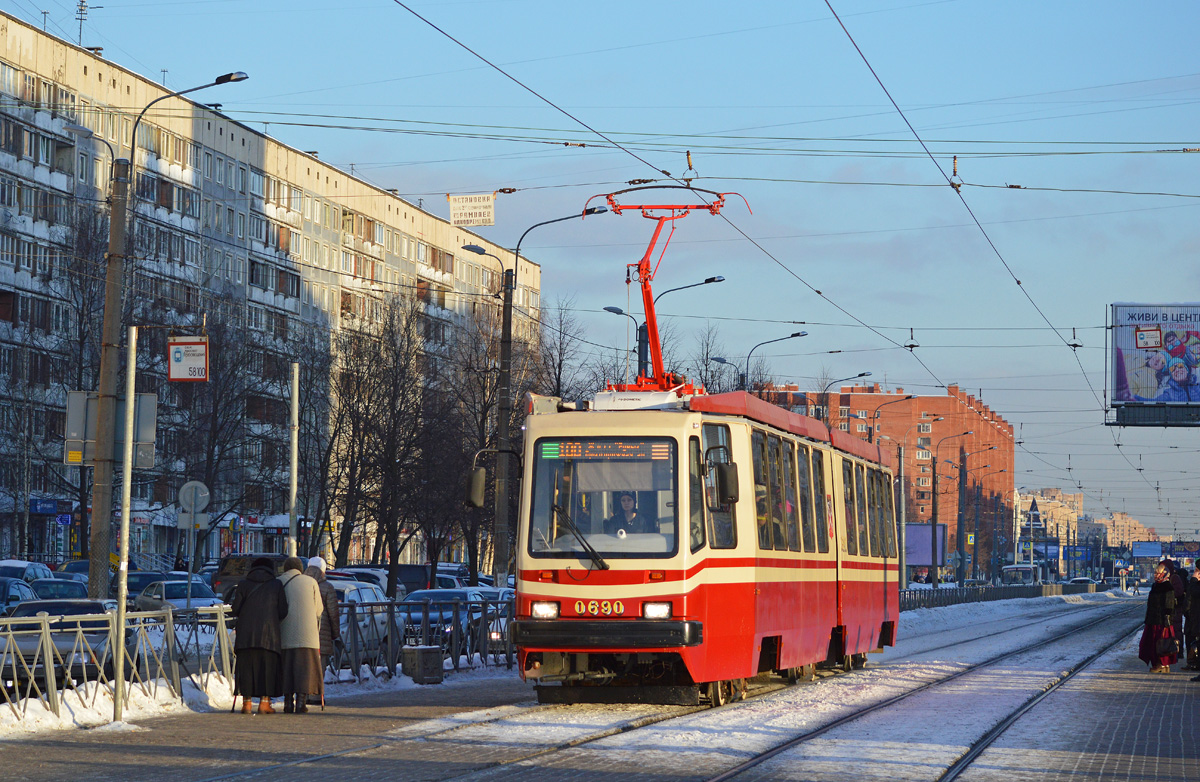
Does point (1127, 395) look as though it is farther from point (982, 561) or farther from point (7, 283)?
point (982, 561)

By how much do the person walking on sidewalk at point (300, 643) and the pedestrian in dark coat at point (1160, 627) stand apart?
11.2 metres

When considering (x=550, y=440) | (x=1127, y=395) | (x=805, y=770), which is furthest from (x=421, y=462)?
(x=805, y=770)

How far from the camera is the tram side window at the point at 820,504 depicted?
59.8 feet

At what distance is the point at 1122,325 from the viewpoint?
5022 cm

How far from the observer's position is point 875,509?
2230 cm

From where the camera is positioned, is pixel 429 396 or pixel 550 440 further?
pixel 429 396

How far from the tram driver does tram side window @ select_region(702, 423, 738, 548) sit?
591mm

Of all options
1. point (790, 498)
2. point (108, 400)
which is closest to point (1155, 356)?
point (790, 498)

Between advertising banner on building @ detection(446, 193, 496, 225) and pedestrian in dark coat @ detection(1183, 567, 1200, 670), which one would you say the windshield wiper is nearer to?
pedestrian in dark coat @ detection(1183, 567, 1200, 670)

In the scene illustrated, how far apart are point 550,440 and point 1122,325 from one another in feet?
128

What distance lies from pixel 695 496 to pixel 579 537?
3.70ft

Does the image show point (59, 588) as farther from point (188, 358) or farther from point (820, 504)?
point (820, 504)

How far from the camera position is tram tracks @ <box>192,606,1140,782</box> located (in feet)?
35.4

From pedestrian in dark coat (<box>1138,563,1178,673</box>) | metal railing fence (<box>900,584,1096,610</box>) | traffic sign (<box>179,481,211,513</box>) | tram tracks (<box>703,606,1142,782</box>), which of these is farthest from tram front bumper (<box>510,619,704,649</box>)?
metal railing fence (<box>900,584,1096,610</box>)
